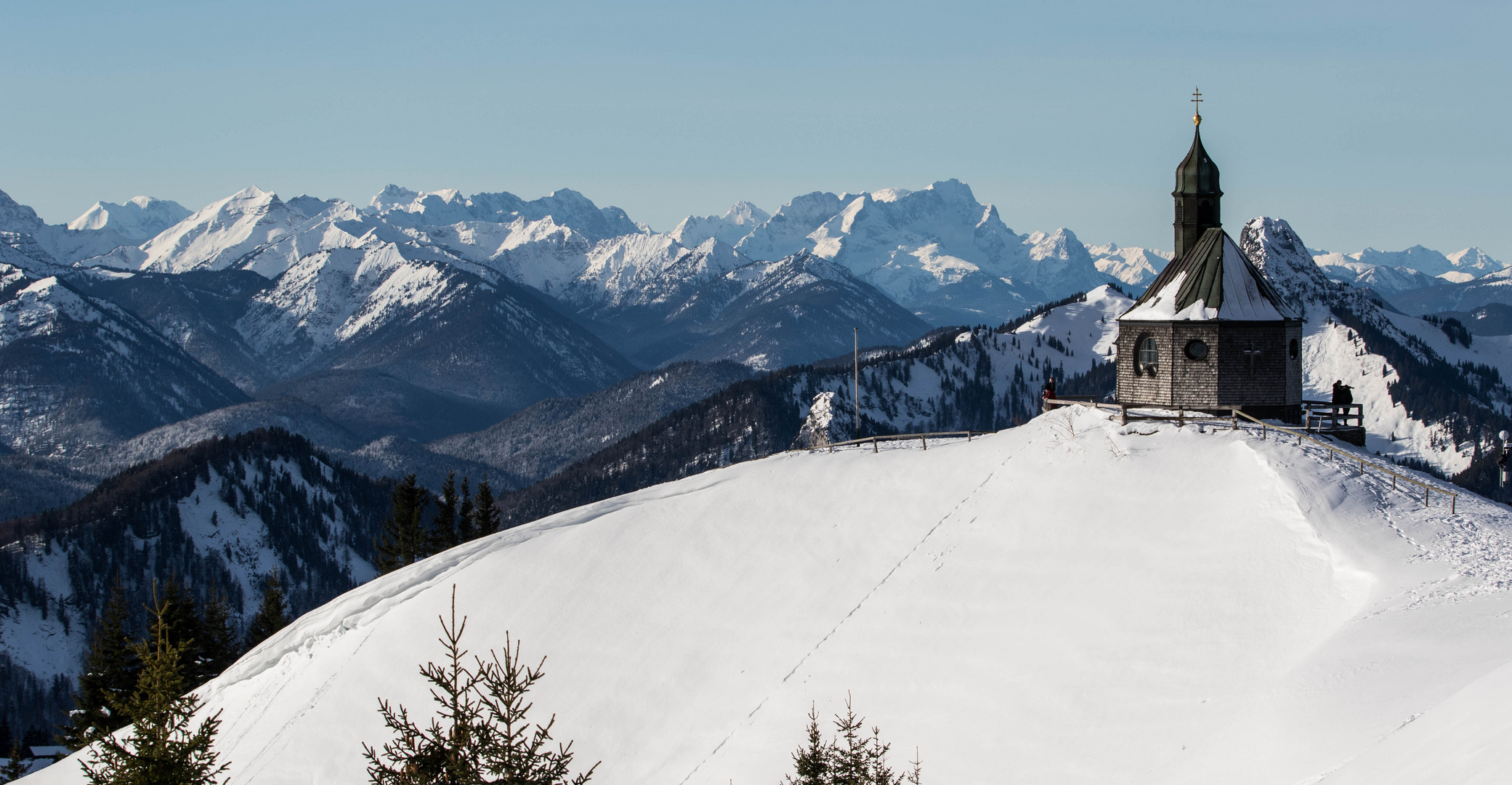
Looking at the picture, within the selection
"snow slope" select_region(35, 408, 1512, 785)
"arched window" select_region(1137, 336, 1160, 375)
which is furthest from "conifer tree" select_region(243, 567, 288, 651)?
"arched window" select_region(1137, 336, 1160, 375)

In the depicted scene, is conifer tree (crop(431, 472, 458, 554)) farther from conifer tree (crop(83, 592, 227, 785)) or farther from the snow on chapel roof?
conifer tree (crop(83, 592, 227, 785))

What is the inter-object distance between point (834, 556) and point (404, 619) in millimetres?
17628

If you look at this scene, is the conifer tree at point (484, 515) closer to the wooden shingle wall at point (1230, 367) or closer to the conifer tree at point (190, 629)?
the conifer tree at point (190, 629)

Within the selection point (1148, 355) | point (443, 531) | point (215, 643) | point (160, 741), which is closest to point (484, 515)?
point (443, 531)

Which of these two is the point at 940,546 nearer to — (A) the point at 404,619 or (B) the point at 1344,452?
(B) the point at 1344,452

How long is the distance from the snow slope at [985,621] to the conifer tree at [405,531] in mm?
29758

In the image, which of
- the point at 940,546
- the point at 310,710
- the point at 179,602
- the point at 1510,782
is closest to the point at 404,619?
the point at 310,710

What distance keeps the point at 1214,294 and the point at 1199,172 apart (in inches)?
320

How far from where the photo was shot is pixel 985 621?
39.2m

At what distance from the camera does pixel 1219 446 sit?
1730 inches

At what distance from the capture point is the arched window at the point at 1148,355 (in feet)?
169

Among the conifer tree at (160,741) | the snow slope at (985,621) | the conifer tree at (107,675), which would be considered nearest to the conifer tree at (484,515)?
the conifer tree at (107,675)

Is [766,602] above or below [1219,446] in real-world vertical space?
below

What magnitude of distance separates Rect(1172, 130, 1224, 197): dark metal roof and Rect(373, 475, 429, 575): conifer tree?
2117 inches
